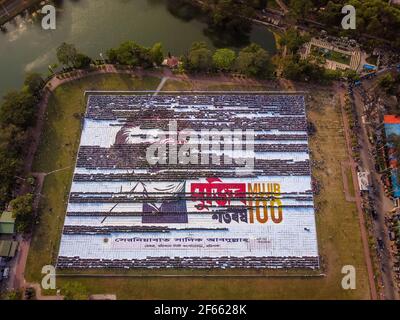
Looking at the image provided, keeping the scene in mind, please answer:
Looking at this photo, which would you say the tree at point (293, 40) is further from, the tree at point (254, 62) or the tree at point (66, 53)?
the tree at point (66, 53)

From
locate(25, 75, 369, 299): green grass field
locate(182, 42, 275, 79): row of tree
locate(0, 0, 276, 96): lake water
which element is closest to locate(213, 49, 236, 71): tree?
locate(182, 42, 275, 79): row of tree

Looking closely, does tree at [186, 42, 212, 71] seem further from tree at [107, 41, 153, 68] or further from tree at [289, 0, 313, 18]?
tree at [289, 0, 313, 18]

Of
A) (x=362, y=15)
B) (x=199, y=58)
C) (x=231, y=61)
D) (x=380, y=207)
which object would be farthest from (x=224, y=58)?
(x=380, y=207)

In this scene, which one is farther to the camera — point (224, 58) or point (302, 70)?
point (224, 58)

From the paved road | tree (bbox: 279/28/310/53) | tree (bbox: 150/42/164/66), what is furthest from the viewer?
tree (bbox: 279/28/310/53)

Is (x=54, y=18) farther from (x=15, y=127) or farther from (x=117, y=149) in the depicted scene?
(x=117, y=149)

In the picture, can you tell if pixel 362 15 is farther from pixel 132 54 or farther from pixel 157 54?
pixel 132 54
